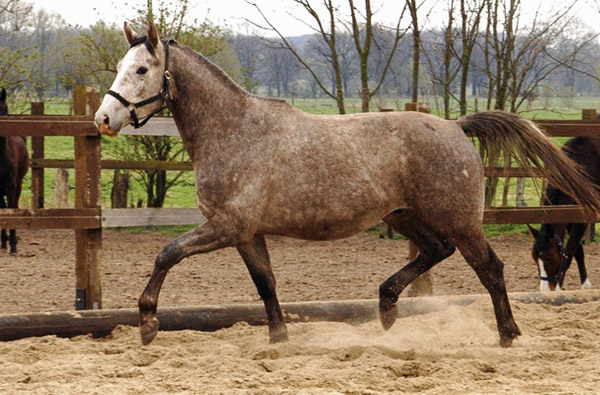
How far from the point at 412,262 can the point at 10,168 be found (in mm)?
6203

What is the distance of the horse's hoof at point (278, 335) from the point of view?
4727 mm

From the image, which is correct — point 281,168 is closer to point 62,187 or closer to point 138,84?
point 138,84

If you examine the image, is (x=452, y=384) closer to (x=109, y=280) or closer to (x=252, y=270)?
(x=252, y=270)

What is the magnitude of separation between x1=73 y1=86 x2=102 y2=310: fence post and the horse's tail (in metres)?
2.54

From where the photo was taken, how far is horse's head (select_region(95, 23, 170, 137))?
4156 millimetres

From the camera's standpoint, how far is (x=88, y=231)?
5.49m

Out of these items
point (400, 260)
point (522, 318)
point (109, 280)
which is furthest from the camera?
point (400, 260)

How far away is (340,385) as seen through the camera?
3.70 meters

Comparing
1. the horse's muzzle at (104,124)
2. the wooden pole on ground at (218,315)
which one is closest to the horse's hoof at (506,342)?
the wooden pole on ground at (218,315)

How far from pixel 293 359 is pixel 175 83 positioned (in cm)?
170

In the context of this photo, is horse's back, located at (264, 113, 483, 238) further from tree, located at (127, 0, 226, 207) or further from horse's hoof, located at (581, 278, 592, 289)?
tree, located at (127, 0, 226, 207)

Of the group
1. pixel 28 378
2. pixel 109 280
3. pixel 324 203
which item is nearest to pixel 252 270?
pixel 324 203

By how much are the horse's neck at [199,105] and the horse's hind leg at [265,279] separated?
69 cm

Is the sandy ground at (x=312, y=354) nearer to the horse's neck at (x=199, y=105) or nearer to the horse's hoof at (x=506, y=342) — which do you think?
the horse's hoof at (x=506, y=342)
